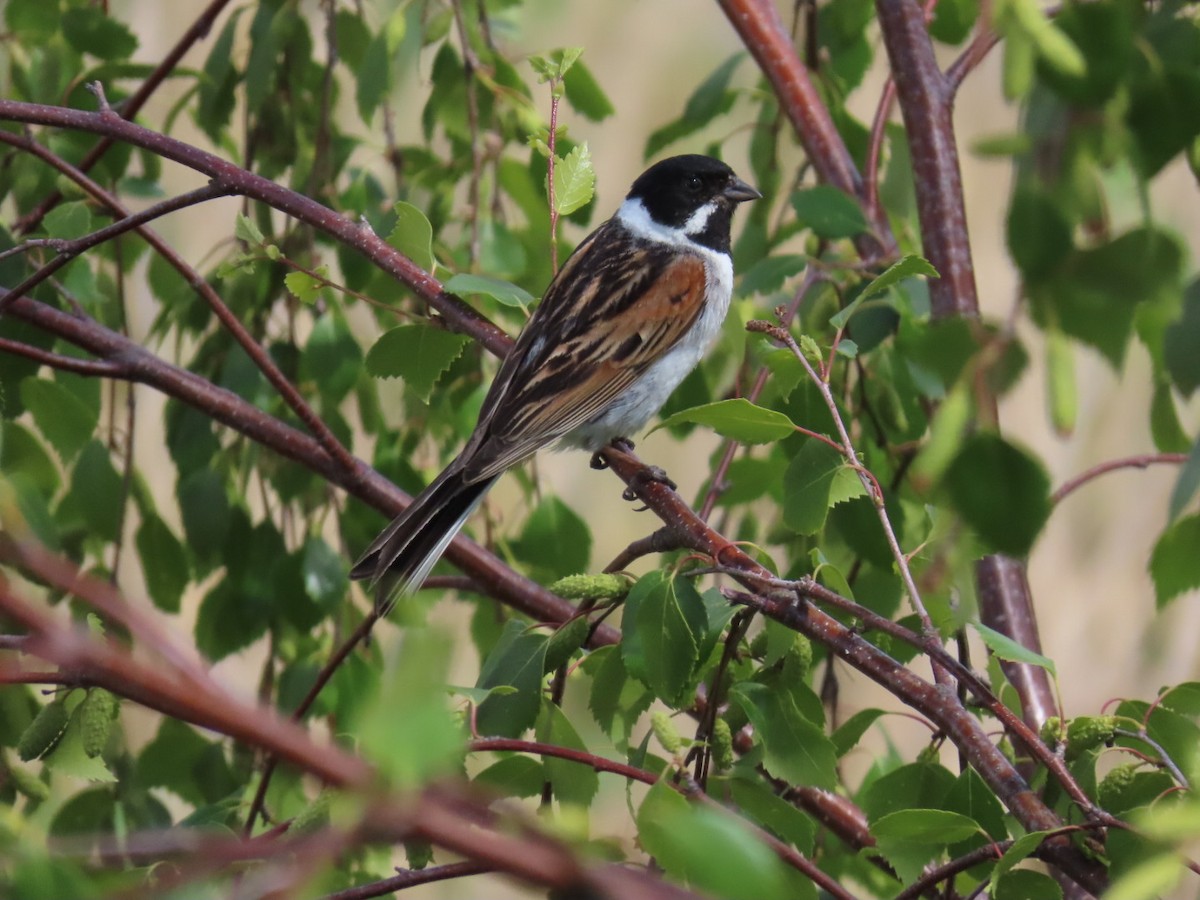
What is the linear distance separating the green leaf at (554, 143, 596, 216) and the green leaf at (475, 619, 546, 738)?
702 millimetres

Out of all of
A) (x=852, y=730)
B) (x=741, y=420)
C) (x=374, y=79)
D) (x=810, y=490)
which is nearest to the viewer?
(x=741, y=420)

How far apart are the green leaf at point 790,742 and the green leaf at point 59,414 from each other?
132cm

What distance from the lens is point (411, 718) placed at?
58cm

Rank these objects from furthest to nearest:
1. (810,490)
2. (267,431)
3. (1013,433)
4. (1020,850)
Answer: (1013,433) < (267,431) < (810,490) < (1020,850)

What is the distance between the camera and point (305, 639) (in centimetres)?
264

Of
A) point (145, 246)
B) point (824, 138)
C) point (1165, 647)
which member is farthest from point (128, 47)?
point (1165, 647)

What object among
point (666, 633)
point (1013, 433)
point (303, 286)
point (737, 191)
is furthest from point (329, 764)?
point (1013, 433)

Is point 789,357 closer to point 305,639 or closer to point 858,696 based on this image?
point 305,639

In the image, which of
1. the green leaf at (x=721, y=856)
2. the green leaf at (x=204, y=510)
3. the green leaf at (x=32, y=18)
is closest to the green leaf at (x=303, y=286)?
the green leaf at (x=204, y=510)

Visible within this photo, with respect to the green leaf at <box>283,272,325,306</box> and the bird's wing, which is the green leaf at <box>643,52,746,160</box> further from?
the green leaf at <box>283,272,325,306</box>

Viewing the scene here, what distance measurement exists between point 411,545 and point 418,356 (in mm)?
344

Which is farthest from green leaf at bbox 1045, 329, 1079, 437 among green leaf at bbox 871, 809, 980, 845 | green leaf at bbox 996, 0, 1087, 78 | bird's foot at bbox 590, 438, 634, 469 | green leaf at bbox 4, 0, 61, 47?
bird's foot at bbox 590, 438, 634, 469

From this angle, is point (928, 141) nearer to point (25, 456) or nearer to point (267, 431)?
point (267, 431)

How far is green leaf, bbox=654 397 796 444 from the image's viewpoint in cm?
148
